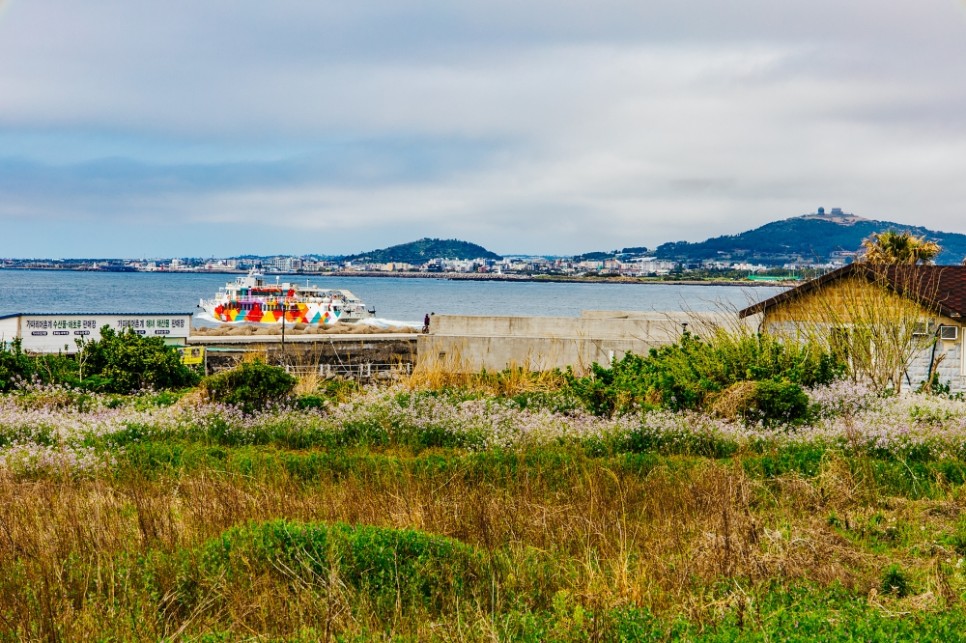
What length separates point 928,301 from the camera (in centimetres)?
1952

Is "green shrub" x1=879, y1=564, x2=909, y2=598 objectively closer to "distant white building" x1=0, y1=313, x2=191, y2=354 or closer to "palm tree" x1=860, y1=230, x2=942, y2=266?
"distant white building" x1=0, y1=313, x2=191, y2=354

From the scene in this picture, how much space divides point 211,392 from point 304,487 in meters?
4.58

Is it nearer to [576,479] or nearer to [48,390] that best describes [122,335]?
[48,390]

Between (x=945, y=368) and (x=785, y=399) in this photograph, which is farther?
(x=945, y=368)

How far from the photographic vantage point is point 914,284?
20.1m

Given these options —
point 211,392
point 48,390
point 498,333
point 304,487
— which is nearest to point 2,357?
point 48,390

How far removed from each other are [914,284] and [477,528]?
16.9m

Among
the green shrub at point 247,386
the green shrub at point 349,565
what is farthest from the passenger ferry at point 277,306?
the green shrub at point 349,565

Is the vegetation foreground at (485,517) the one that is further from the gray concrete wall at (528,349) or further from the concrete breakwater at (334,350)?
the concrete breakwater at (334,350)

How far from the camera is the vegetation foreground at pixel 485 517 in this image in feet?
16.5

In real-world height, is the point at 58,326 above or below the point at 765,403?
below

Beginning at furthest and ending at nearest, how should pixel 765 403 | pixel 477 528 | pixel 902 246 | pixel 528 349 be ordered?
pixel 902 246, pixel 528 349, pixel 765 403, pixel 477 528

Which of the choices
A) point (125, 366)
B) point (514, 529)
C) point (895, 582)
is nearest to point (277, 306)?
point (125, 366)

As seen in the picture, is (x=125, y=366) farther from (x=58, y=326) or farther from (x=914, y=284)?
(x=914, y=284)
